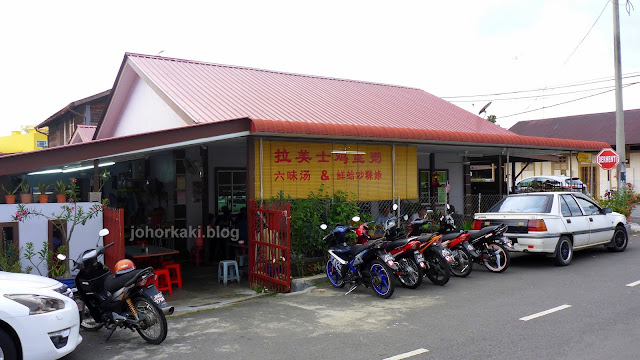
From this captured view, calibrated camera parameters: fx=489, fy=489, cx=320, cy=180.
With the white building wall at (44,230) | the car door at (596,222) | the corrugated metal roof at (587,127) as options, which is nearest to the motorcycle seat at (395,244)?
the white building wall at (44,230)

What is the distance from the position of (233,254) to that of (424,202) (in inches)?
285

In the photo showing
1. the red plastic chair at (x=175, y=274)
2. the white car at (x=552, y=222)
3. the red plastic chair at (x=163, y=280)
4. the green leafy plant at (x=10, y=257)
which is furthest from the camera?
the white car at (x=552, y=222)

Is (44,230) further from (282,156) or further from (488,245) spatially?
(488,245)

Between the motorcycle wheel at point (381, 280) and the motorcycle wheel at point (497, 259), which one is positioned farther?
the motorcycle wheel at point (497, 259)

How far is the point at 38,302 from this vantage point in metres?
4.87

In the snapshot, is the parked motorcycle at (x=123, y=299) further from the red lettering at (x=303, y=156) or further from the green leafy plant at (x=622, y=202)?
the green leafy plant at (x=622, y=202)

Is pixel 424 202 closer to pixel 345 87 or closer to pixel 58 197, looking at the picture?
pixel 345 87

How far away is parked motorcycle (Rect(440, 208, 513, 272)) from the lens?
938cm

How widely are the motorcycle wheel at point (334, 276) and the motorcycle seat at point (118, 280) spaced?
3602 millimetres

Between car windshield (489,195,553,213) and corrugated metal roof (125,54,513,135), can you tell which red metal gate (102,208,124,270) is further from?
car windshield (489,195,553,213)

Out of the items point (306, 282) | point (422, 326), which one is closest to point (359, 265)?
point (306, 282)

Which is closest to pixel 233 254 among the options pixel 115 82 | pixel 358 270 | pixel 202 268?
pixel 202 268

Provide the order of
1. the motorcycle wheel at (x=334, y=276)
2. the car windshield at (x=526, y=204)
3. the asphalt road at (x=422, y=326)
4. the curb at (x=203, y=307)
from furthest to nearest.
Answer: the car windshield at (x=526, y=204), the motorcycle wheel at (x=334, y=276), the curb at (x=203, y=307), the asphalt road at (x=422, y=326)

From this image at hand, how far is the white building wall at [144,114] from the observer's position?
39.3 ft
